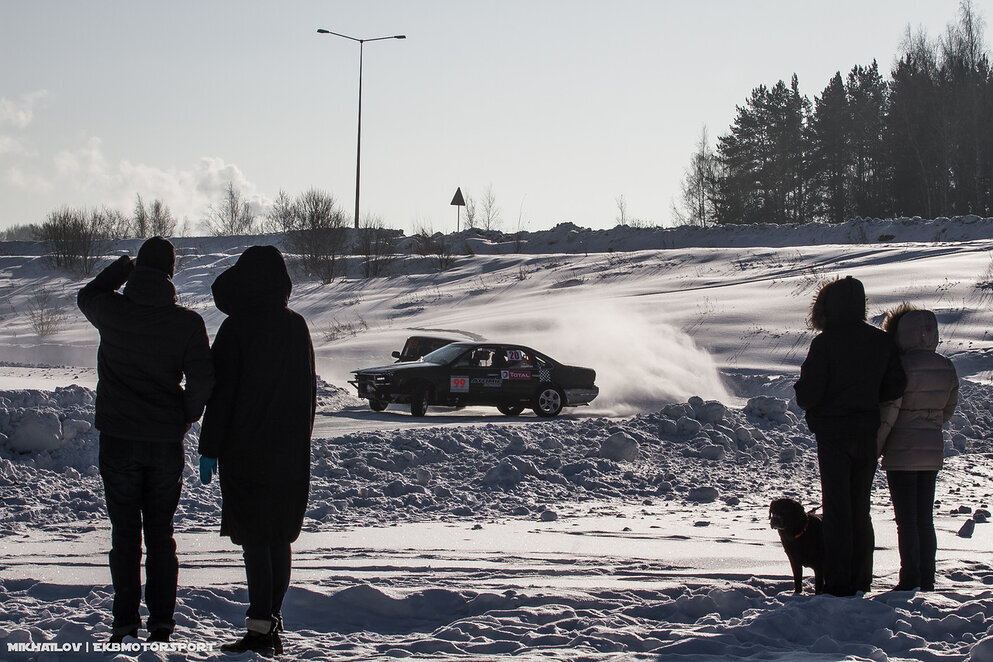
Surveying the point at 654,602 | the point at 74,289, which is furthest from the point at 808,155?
the point at 654,602

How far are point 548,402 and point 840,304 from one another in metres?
11.9

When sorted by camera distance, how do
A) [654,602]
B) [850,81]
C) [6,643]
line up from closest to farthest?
[6,643] → [654,602] → [850,81]

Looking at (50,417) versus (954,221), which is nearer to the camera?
(50,417)

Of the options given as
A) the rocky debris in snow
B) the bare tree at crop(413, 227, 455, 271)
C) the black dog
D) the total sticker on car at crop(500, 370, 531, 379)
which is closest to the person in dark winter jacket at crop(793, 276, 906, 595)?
the black dog

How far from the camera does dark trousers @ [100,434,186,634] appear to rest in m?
4.67

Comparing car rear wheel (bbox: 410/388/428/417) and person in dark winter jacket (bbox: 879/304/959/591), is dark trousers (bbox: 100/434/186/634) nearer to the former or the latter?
person in dark winter jacket (bbox: 879/304/959/591)

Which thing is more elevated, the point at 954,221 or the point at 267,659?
the point at 954,221

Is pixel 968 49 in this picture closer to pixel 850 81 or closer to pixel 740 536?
pixel 850 81

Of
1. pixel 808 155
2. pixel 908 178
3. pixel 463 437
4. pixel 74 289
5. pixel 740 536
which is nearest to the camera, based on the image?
pixel 740 536

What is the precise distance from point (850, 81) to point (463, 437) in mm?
69813

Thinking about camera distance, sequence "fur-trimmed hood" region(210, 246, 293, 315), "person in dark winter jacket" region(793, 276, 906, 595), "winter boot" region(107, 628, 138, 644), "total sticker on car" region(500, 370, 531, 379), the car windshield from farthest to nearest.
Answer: "total sticker on car" region(500, 370, 531, 379)
the car windshield
"person in dark winter jacket" region(793, 276, 906, 595)
"fur-trimmed hood" region(210, 246, 293, 315)
"winter boot" region(107, 628, 138, 644)

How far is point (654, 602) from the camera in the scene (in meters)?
5.83

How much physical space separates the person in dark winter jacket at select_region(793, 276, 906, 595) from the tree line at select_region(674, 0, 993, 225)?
184ft

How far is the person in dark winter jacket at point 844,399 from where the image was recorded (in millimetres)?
5789
